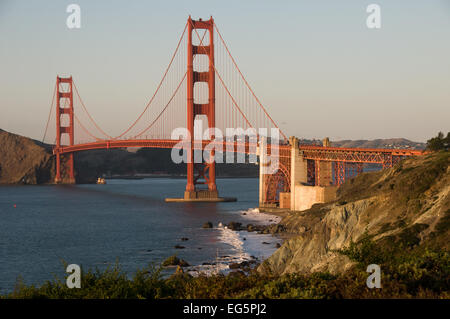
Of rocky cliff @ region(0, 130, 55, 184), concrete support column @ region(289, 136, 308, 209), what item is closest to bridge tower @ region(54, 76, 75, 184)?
rocky cliff @ region(0, 130, 55, 184)

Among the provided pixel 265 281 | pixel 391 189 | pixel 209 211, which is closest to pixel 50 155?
pixel 209 211

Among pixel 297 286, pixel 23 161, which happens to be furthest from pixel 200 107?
pixel 23 161

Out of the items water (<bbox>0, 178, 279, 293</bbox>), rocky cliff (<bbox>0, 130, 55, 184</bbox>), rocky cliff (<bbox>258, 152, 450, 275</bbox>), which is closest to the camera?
rocky cliff (<bbox>258, 152, 450, 275</bbox>)

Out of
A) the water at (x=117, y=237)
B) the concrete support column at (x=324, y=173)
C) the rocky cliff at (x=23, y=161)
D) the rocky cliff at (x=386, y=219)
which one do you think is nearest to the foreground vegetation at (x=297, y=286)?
the water at (x=117, y=237)

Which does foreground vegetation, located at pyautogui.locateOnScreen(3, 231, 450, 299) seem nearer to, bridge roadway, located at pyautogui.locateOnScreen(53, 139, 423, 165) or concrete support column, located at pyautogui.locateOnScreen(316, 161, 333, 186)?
bridge roadway, located at pyautogui.locateOnScreen(53, 139, 423, 165)

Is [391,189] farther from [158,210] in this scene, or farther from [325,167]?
[158,210]

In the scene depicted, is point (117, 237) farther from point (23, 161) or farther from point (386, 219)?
point (23, 161)

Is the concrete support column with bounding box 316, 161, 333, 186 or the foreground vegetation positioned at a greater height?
the concrete support column with bounding box 316, 161, 333, 186
